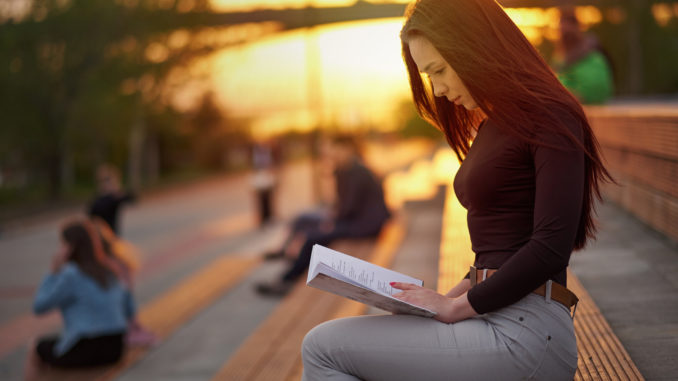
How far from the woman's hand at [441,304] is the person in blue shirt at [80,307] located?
14.1 feet

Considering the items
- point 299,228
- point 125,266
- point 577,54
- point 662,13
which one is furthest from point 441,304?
point 662,13

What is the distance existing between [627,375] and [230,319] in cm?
562

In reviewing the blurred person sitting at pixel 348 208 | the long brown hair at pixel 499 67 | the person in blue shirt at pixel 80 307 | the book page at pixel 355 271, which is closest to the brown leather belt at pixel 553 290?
the book page at pixel 355 271

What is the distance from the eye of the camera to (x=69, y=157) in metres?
34.5

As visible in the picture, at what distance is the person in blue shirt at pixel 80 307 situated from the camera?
5945 mm

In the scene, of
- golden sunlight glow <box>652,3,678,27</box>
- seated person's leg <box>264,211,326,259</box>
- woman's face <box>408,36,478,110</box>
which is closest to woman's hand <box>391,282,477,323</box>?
woman's face <box>408,36,478,110</box>

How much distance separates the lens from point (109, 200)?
9234 mm

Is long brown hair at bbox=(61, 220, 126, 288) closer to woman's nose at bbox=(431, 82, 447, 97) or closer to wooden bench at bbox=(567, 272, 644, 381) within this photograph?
wooden bench at bbox=(567, 272, 644, 381)

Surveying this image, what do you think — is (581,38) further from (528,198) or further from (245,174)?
(245,174)

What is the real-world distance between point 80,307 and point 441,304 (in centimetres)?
442

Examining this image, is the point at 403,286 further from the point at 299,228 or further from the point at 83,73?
the point at 83,73

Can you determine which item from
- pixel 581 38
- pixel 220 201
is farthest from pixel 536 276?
pixel 220 201

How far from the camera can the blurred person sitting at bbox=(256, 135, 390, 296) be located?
8344 mm

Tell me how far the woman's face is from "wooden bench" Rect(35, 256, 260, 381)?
4.36 metres
